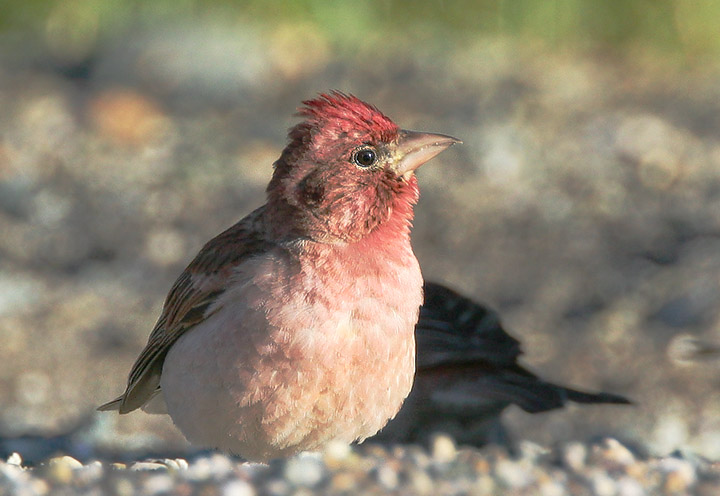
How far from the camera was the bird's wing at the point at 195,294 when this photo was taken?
3492 millimetres

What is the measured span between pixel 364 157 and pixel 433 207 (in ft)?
12.2

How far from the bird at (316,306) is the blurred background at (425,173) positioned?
1623mm

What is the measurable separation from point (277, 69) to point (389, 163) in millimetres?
5553

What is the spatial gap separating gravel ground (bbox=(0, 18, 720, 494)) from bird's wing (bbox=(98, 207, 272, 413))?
1.02 feet

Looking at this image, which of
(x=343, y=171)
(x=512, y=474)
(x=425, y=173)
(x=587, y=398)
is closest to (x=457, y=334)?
(x=587, y=398)

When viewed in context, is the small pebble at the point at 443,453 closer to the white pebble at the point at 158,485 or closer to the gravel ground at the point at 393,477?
the gravel ground at the point at 393,477

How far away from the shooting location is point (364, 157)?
3.36m

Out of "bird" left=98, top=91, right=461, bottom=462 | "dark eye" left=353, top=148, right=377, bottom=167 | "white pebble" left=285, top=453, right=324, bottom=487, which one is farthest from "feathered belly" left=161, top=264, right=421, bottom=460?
A: "dark eye" left=353, top=148, right=377, bottom=167

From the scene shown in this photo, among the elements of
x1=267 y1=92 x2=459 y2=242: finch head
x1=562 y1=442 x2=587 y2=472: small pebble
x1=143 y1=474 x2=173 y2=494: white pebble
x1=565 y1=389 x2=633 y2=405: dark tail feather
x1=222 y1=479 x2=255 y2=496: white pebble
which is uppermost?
x1=267 y1=92 x2=459 y2=242: finch head

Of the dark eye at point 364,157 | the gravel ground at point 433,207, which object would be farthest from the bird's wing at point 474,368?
the dark eye at point 364,157

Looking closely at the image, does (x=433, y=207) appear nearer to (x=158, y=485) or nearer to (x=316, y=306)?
(x=316, y=306)

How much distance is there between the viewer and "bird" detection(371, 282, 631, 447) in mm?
4535

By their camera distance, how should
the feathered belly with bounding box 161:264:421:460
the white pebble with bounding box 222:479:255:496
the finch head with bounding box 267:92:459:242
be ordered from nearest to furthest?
the white pebble with bounding box 222:479:255:496, the feathered belly with bounding box 161:264:421:460, the finch head with bounding box 267:92:459:242

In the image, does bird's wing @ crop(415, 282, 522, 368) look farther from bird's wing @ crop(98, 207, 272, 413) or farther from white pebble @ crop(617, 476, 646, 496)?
white pebble @ crop(617, 476, 646, 496)
